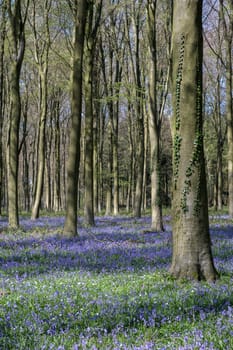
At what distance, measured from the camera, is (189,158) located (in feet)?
22.8

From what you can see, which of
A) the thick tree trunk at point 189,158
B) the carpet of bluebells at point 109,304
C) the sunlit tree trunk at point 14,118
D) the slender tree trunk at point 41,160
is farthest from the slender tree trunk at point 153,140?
the slender tree trunk at point 41,160

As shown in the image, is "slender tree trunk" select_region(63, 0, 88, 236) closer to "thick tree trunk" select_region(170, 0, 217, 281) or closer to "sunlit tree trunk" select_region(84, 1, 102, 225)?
"sunlit tree trunk" select_region(84, 1, 102, 225)

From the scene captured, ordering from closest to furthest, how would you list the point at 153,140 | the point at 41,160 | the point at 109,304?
the point at 109,304
the point at 153,140
the point at 41,160

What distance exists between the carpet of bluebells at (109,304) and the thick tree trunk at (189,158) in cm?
45

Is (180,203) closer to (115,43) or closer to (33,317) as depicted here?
(33,317)

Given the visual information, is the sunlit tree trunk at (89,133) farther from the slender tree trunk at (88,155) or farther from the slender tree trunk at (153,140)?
the slender tree trunk at (153,140)

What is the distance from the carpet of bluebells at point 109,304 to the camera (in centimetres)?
413

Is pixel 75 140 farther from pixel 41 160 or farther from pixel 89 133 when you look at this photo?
pixel 41 160

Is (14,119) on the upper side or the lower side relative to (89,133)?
upper

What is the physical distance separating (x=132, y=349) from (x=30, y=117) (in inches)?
1943

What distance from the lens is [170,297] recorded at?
571cm

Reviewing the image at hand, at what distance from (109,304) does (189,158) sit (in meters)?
2.84

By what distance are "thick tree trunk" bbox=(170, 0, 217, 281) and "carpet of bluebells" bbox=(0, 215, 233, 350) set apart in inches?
17.7

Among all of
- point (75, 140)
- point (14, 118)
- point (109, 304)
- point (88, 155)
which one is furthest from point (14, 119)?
point (109, 304)
